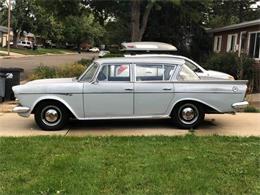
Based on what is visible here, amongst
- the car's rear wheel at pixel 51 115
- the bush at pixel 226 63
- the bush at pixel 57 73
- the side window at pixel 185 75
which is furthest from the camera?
the bush at pixel 226 63

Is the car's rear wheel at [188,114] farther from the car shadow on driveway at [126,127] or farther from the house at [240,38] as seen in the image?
the house at [240,38]

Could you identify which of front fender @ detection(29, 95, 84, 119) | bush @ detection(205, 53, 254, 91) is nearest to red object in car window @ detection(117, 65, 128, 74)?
front fender @ detection(29, 95, 84, 119)

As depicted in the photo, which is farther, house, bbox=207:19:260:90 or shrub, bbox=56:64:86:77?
house, bbox=207:19:260:90

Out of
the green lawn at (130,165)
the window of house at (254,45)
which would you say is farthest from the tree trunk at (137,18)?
the green lawn at (130,165)

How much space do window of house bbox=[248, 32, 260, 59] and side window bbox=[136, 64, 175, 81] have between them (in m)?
14.4

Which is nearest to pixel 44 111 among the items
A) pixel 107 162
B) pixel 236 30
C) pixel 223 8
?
pixel 107 162

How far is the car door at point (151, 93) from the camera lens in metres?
9.41

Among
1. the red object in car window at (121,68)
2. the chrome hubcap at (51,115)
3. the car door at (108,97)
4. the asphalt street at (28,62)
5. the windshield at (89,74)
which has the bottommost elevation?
the asphalt street at (28,62)

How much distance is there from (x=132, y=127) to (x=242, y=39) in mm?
17844

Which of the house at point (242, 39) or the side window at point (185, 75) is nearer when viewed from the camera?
the side window at point (185, 75)

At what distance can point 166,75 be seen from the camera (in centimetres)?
962

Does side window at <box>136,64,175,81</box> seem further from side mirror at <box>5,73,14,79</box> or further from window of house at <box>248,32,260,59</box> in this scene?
window of house at <box>248,32,260,59</box>

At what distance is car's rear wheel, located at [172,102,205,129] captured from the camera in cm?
955

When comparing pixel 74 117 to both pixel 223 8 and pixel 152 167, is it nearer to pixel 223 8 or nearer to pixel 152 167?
pixel 152 167
